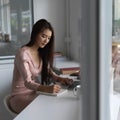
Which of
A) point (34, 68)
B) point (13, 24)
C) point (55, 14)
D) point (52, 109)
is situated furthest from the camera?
point (55, 14)

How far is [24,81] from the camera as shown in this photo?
2.23 metres

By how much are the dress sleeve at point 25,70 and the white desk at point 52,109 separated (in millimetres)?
203

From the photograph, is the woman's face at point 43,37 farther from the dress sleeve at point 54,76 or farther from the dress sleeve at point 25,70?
the dress sleeve at point 54,76

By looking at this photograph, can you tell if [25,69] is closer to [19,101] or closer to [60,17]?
[19,101]

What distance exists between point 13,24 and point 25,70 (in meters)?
1.37

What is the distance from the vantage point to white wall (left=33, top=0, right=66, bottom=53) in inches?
136

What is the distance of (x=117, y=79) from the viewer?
71 centimetres

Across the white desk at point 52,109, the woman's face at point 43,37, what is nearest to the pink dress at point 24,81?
the woman's face at point 43,37

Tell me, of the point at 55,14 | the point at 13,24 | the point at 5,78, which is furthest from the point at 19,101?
the point at 55,14

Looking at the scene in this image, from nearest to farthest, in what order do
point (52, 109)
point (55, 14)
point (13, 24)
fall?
point (52, 109) < point (13, 24) < point (55, 14)

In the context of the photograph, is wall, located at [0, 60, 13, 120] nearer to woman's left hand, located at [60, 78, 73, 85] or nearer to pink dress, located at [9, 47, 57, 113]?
pink dress, located at [9, 47, 57, 113]

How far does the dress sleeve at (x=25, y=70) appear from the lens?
2.12 m

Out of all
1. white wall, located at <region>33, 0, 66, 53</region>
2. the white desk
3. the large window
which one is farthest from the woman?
white wall, located at <region>33, 0, 66, 53</region>

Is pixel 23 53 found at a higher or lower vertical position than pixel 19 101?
higher
